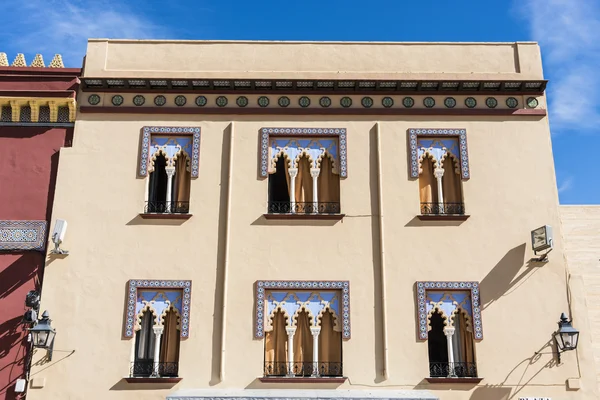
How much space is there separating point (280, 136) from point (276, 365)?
13.6ft

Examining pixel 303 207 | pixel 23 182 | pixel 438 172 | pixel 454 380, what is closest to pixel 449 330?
pixel 454 380

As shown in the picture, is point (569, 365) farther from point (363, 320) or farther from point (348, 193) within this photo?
point (348, 193)

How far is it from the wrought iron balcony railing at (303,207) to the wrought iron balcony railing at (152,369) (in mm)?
3165

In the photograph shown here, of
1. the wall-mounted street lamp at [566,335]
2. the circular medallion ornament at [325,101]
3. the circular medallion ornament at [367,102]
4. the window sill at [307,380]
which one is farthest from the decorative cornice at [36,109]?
the wall-mounted street lamp at [566,335]

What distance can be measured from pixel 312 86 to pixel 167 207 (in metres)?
3.51

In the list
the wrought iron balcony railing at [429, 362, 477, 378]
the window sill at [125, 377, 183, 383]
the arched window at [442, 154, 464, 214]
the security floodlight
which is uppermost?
the arched window at [442, 154, 464, 214]

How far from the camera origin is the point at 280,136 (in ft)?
A: 41.6

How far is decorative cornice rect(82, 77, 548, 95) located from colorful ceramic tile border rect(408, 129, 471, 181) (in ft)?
2.63

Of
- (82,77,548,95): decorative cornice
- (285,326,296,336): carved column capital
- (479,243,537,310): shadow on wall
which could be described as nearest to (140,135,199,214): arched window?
(82,77,548,95): decorative cornice

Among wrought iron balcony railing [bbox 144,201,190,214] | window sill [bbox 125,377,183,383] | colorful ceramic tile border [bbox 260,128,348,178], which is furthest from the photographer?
colorful ceramic tile border [bbox 260,128,348,178]

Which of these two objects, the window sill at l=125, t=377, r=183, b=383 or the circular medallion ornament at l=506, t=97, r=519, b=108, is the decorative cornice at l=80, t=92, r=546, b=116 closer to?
the circular medallion ornament at l=506, t=97, r=519, b=108

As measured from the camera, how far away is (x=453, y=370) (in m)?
11.3

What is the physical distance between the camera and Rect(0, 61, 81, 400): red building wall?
11.4 m

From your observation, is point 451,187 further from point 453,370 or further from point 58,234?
point 58,234
